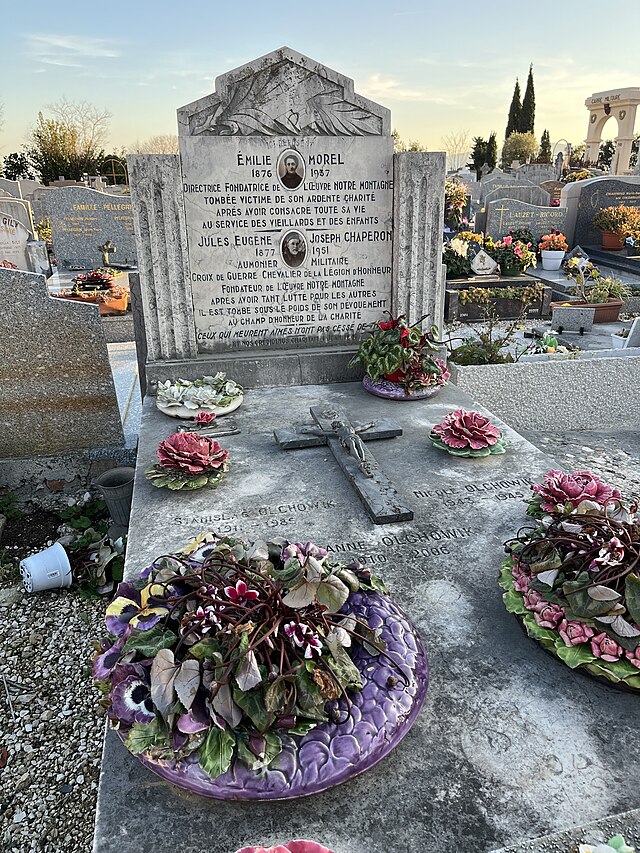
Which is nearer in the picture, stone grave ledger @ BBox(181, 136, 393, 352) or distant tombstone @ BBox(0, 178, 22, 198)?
stone grave ledger @ BBox(181, 136, 393, 352)

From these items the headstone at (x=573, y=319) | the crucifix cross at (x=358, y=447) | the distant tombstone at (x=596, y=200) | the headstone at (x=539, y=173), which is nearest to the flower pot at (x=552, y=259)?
the distant tombstone at (x=596, y=200)

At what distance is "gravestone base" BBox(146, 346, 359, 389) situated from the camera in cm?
516

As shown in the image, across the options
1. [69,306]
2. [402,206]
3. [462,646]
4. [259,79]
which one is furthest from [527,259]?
[462,646]

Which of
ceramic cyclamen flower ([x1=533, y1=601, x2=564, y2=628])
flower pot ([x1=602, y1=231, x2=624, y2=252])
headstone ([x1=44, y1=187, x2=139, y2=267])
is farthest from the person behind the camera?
flower pot ([x1=602, y1=231, x2=624, y2=252])

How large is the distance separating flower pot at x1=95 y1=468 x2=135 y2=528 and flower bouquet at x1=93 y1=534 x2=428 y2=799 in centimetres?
257

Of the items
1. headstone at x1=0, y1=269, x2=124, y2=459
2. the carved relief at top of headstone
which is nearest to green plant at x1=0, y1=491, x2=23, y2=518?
headstone at x1=0, y1=269, x2=124, y2=459

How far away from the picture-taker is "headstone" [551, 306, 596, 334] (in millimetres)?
9086

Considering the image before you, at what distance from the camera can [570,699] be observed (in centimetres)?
205

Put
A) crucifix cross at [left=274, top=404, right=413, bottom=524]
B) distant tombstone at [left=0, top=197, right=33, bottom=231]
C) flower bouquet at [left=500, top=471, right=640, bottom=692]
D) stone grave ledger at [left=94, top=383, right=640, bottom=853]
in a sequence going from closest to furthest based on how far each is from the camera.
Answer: stone grave ledger at [left=94, top=383, right=640, bottom=853], flower bouquet at [left=500, top=471, right=640, bottom=692], crucifix cross at [left=274, top=404, right=413, bottom=524], distant tombstone at [left=0, top=197, right=33, bottom=231]

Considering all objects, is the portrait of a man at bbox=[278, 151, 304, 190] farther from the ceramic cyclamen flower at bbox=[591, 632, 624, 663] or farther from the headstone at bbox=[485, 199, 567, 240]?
the headstone at bbox=[485, 199, 567, 240]

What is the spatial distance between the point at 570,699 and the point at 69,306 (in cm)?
470

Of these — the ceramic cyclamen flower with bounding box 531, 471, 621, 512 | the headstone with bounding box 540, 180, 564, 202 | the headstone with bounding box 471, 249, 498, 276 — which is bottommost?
the ceramic cyclamen flower with bounding box 531, 471, 621, 512

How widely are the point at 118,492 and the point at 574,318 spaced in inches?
287

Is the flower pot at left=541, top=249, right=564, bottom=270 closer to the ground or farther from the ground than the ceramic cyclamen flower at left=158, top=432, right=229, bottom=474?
farther from the ground
